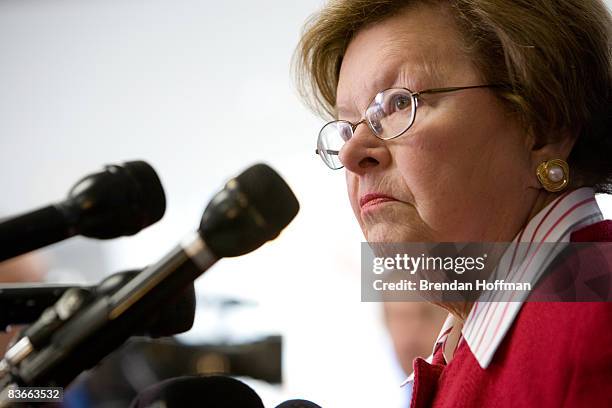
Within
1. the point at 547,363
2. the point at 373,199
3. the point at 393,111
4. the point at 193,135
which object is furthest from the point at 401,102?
the point at 193,135

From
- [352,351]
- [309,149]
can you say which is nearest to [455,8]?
[352,351]

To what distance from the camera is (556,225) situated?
737 millimetres

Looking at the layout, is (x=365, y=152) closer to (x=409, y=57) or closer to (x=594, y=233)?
(x=409, y=57)

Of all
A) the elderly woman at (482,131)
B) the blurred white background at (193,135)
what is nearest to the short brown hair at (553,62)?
the elderly woman at (482,131)

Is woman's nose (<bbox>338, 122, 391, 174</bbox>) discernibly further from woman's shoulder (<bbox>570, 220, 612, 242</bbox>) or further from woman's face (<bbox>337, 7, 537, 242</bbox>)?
woman's shoulder (<bbox>570, 220, 612, 242</bbox>)

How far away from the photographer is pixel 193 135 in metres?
2.15

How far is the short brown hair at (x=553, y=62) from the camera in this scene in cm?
77

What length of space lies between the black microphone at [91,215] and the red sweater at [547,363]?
353 mm

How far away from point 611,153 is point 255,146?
1.31 m

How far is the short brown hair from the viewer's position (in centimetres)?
77

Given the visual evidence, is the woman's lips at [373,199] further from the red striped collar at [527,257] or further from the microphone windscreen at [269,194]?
the microphone windscreen at [269,194]

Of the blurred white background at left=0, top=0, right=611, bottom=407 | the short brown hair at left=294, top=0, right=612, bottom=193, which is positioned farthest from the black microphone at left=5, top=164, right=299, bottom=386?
the blurred white background at left=0, top=0, right=611, bottom=407

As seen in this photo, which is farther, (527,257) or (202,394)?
(527,257)

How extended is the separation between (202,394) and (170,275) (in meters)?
0.17
